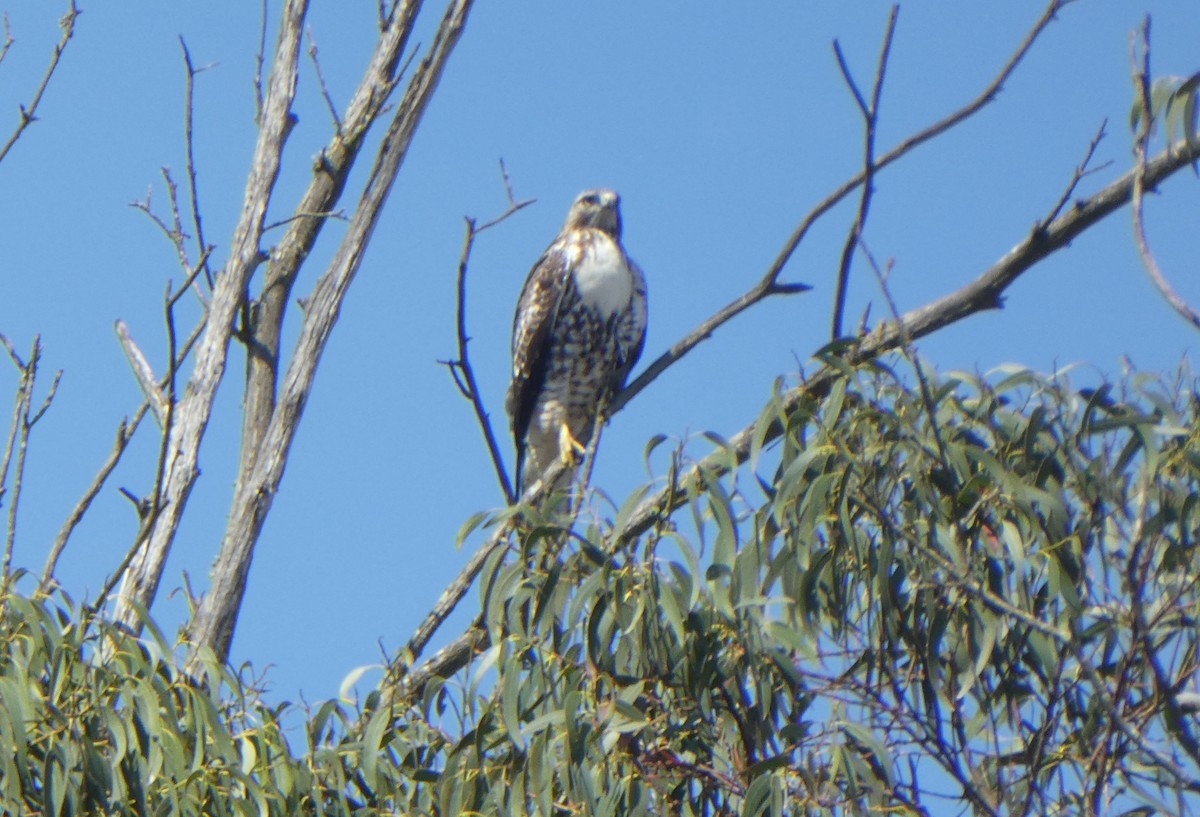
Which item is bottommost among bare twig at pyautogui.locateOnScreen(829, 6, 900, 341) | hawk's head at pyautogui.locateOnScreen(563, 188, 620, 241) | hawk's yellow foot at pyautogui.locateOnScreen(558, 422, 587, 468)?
bare twig at pyautogui.locateOnScreen(829, 6, 900, 341)

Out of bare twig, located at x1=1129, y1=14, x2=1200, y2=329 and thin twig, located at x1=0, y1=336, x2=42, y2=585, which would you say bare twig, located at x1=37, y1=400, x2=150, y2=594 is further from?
bare twig, located at x1=1129, y1=14, x2=1200, y2=329

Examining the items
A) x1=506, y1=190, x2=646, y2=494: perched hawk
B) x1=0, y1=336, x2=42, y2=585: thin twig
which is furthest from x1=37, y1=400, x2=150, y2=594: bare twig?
x1=506, y1=190, x2=646, y2=494: perched hawk

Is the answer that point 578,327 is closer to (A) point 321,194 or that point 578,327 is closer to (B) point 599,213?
(B) point 599,213

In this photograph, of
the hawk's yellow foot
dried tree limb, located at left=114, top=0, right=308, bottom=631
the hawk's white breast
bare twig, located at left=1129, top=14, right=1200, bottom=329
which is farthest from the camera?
the hawk's white breast

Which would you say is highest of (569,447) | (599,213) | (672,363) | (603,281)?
(599,213)

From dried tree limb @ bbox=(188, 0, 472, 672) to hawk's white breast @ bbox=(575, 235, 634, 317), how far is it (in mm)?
1204

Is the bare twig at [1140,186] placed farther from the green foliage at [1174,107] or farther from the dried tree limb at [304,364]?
the dried tree limb at [304,364]

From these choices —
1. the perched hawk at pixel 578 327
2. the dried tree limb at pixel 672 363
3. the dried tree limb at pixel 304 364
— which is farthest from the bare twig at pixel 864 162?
the perched hawk at pixel 578 327

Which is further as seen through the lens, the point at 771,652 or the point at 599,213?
the point at 599,213

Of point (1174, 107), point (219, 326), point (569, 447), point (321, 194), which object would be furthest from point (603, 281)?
point (1174, 107)

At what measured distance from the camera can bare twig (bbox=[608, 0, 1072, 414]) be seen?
7.59ft

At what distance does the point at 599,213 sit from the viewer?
5.18 meters

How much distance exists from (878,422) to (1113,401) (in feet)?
1.15

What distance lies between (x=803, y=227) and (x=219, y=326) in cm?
145
